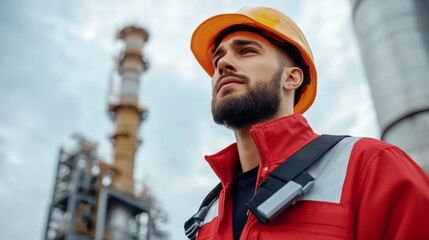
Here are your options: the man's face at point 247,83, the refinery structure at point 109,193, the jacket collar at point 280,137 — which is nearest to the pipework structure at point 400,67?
the man's face at point 247,83

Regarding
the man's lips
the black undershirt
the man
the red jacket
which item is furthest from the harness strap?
the man's lips

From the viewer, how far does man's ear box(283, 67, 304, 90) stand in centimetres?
237

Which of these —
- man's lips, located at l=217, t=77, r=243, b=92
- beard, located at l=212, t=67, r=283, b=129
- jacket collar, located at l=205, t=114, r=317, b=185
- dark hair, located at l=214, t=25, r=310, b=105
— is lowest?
jacket collar, located at l=205, t=114, r=317, b=185

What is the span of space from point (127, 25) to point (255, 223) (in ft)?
96.9

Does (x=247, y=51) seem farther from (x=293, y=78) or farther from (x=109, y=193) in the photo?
(x=109, y=193)

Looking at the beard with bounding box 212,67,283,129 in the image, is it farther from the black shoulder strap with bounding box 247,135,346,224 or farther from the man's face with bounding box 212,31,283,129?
the black shoulder strap with bounding box 247,135,346,224

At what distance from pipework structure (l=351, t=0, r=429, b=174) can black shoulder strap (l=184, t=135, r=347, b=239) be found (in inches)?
63.1

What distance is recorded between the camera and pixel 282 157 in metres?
1.84

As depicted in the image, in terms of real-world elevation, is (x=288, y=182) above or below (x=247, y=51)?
below

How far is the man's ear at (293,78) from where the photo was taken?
2.37 metres

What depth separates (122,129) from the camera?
25.5m

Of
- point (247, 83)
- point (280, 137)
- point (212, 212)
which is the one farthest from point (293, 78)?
point (212, 212)

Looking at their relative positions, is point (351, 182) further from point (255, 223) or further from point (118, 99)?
point (118, 99)

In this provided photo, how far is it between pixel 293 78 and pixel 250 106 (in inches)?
14.9
